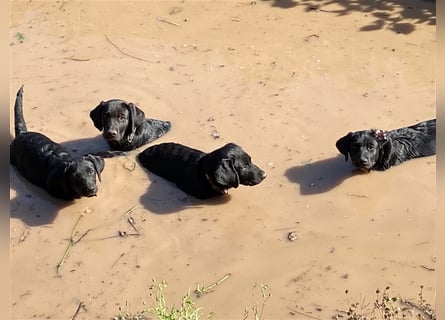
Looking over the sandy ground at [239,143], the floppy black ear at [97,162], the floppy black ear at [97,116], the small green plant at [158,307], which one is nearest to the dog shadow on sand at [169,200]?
the sandy ground at [239,143]

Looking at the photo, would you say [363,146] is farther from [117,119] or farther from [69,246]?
[69,246]

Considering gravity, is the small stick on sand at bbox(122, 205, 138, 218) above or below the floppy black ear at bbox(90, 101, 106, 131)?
below

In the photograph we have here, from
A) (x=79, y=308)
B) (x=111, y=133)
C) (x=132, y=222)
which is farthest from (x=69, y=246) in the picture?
(x=111, y=133)

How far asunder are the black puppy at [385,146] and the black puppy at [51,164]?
2463 millimetres

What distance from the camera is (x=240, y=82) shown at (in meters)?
9.03

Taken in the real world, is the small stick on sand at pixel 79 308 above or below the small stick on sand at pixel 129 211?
below

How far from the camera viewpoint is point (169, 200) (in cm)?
739

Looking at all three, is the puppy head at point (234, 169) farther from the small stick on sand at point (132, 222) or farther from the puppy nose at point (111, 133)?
the puppy nose at point (111, 133)

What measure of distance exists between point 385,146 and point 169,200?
2.14 metres

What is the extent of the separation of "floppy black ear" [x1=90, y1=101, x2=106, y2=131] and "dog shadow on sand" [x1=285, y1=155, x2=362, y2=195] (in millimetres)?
2012

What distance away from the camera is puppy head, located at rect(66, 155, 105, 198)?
23.6ft

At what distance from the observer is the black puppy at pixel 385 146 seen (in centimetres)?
738

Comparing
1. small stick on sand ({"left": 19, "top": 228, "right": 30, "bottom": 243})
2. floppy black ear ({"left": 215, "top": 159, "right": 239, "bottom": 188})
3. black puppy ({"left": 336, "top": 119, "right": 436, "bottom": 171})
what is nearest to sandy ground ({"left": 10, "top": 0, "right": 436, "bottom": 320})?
small stick on sand ({"left": 19, "top": 228, "right": 30, "bottom": 243})

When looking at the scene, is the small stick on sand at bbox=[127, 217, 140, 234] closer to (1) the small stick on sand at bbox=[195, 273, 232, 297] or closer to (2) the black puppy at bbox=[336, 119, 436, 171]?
(1) the small stick on sand at bbox=[195, 273, 232, 297]
